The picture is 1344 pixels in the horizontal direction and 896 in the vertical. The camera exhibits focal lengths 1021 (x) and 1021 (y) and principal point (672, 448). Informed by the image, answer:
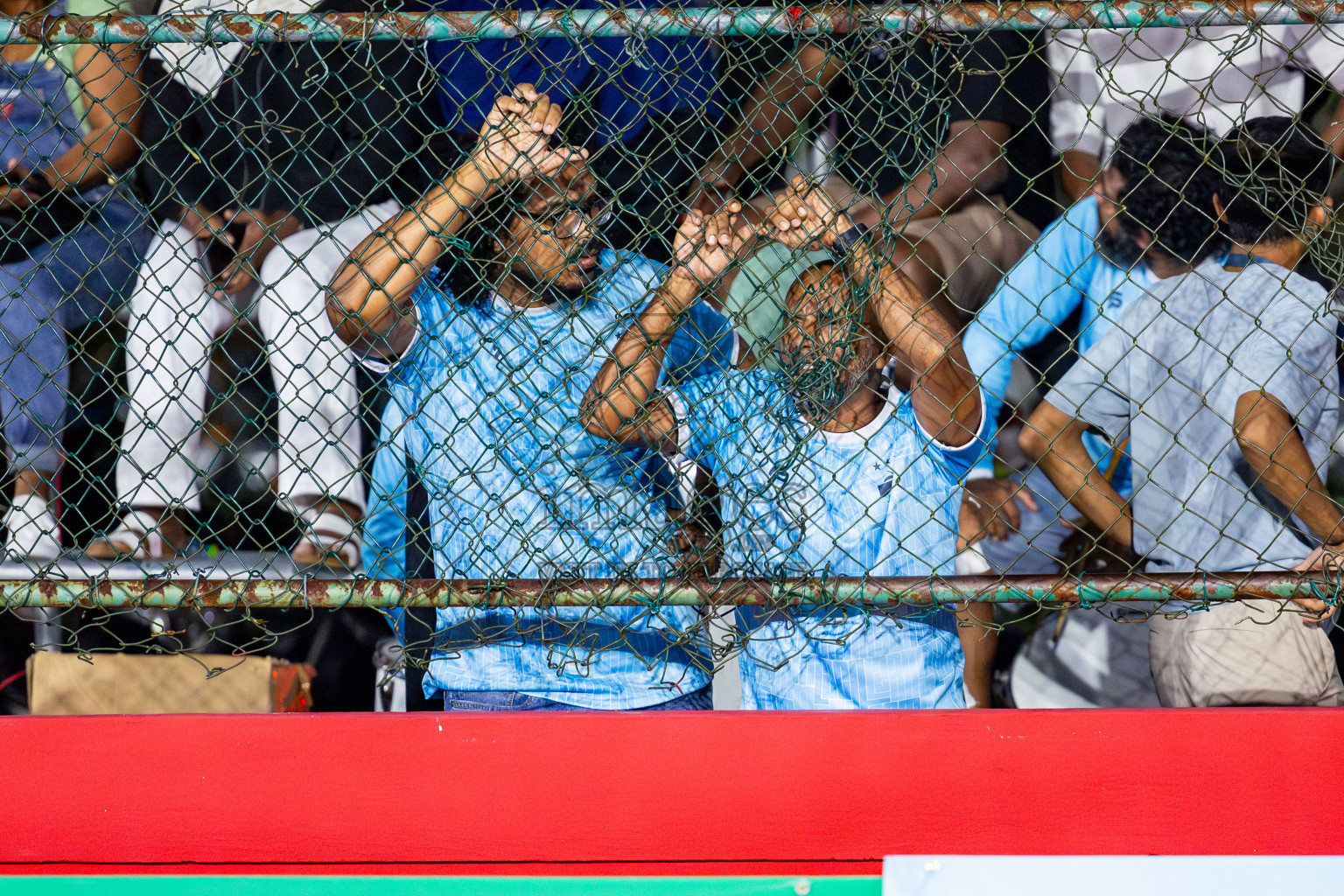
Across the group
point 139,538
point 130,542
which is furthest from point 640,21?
point 130,542

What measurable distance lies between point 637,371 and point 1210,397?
141 centimetres

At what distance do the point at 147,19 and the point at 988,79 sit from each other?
7.85ft

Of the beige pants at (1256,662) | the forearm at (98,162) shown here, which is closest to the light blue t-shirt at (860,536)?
the beige pants at (1256,662)

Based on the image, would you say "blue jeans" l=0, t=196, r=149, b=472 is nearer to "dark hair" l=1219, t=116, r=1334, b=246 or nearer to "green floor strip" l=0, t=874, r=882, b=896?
"green floor strip" l=0, t=874, r=882, b=896

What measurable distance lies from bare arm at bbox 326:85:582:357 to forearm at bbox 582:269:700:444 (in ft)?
1.10

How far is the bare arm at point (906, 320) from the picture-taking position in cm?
189

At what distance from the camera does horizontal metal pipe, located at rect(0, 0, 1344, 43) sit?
1848 mm

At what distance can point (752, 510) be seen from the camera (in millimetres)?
2141

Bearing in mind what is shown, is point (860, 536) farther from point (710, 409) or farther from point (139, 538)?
point (139, 538)

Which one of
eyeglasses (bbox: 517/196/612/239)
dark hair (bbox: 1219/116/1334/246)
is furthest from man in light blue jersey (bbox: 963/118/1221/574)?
eyeglasses (bbox: 517/196/612/239)

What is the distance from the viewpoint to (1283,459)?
2.17 metres

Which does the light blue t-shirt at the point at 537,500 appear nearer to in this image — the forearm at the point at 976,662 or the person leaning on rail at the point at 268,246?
the person leaning on rail at the point at 268,246

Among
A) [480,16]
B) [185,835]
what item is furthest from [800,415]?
[185,835]

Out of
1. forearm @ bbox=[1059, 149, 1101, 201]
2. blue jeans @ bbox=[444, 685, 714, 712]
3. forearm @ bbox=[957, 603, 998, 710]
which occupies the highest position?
forearm @ bbox=[1059, 149, 1101, 201]
